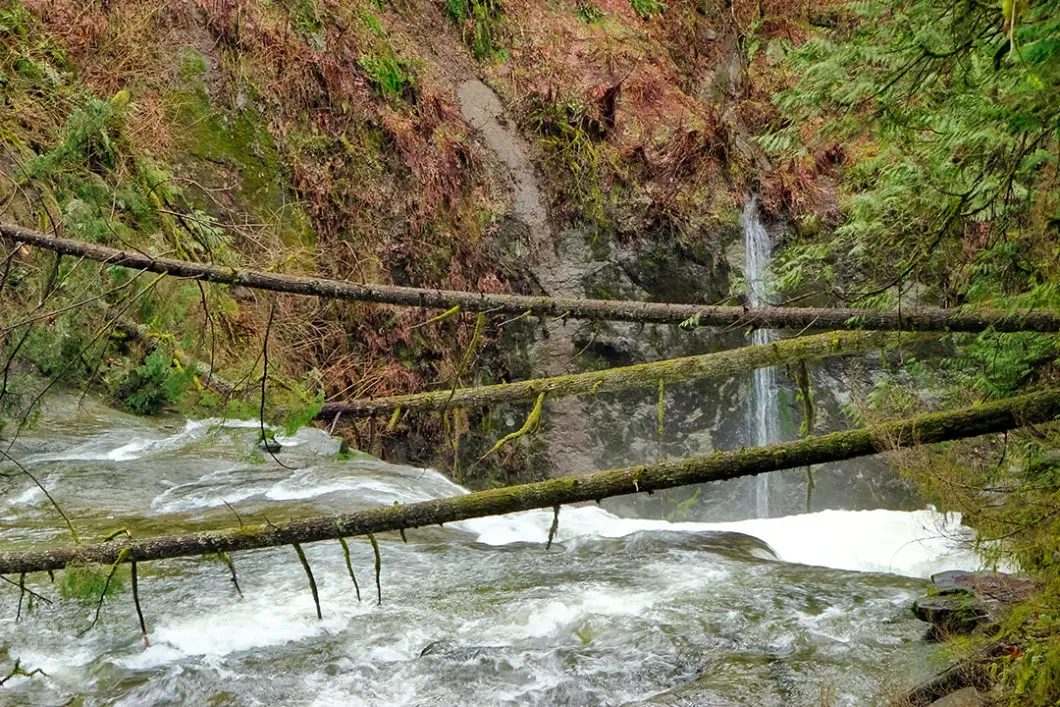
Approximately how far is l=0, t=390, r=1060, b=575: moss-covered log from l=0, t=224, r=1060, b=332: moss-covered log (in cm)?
67

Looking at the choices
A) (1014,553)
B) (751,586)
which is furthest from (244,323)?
(1014,553)

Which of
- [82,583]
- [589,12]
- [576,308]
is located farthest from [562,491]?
[589,12]

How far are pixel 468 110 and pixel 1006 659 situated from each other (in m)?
11.1

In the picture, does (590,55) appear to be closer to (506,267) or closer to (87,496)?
(506,267)

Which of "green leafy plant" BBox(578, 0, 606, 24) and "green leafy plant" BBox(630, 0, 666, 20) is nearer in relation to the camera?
"green leafy plant" BBox(578, 0, 606, 24)

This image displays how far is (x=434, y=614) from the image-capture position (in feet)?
18.7

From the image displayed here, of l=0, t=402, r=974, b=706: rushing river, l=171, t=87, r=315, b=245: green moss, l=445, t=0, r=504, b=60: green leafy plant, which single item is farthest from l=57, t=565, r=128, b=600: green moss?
l=445, t=0, r=504, b=60: green leafy plant

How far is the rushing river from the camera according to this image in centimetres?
475

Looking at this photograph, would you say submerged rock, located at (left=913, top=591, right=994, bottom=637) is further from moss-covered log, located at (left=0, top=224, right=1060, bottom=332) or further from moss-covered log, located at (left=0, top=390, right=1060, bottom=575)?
moss-covered log, located at (left=0, top=224, right=1060, bottom=332)

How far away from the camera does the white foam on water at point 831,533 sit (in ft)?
25.8

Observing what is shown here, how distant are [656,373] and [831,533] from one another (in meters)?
4.59

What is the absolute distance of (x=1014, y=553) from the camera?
3.85 meters

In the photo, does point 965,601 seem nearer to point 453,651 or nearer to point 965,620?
point 965,620

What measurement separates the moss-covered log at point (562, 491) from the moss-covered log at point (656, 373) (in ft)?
3.76
